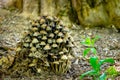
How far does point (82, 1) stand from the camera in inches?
118

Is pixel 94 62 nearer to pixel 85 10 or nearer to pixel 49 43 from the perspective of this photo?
pixel 49 43

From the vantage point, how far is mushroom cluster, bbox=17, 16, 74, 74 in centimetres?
187

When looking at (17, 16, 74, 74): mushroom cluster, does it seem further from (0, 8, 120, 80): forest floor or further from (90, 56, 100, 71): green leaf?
(90, 56, 100, 71): green leaf

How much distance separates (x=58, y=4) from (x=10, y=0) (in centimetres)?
92

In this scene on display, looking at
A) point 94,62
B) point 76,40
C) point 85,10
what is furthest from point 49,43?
point 85,10

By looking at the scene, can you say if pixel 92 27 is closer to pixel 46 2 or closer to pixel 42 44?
pixel 46 2

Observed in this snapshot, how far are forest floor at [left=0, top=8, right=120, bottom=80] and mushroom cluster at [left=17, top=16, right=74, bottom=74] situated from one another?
114mm

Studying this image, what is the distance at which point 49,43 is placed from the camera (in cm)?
187

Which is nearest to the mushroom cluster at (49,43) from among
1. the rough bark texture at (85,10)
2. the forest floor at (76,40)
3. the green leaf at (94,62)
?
the forest floor at (76,40)

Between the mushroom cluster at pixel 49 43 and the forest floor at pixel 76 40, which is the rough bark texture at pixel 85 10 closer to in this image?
the forest floor at pixel 76 40

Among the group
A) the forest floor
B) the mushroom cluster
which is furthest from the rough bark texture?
the mushroom cluster

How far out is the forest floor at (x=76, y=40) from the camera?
2.02m

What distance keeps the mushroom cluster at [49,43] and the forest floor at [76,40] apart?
4.5 inches

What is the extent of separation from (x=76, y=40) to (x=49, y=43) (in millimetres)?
837
